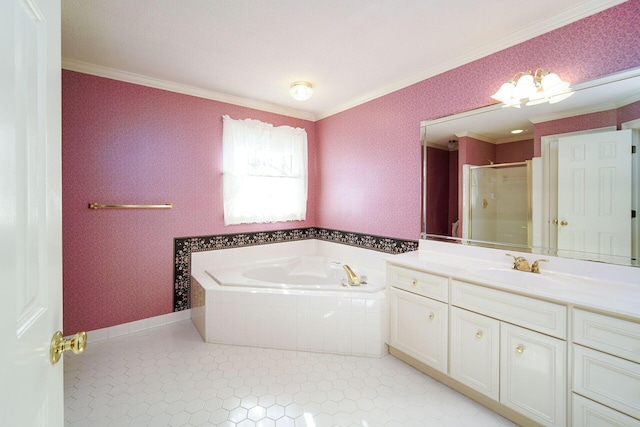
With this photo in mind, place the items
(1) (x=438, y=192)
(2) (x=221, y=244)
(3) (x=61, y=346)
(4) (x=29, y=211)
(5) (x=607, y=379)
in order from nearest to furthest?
1. (4) (x=29, y=211)
2. (3) (x=61, y=346)
3. (5) (x=607, y=379)
4. (1) (x=438, y=192)
5. (2) (x=221, y=244)

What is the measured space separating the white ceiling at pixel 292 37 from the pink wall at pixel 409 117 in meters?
0.10

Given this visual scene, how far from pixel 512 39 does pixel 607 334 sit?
1876 millimetres

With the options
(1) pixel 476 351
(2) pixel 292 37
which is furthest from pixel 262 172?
(1) pixel 476 351

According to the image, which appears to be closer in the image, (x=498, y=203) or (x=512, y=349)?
(x=512, y=349)

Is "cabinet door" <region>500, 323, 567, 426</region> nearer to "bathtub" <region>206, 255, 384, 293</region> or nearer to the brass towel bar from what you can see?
"bathtub" <region>206, 255, 384, 293</region>

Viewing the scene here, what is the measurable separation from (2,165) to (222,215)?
9.17 ft

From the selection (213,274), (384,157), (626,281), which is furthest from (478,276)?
(213,274)

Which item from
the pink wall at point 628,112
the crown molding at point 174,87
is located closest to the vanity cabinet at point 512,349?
the pink wall at point 628,112

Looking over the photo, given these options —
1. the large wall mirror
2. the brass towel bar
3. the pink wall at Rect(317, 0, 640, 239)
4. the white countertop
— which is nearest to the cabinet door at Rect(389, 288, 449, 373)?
the white countertop

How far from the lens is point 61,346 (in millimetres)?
684

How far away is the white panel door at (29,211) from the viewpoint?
1.53ft

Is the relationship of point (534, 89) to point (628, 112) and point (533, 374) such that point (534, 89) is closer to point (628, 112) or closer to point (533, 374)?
point (628, 112)

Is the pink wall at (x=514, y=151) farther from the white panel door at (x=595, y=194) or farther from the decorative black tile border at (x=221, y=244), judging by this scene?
the decorative black tile border at (x=221, y=244)

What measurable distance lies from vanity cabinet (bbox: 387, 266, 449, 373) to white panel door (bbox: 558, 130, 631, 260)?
2.70 ft
